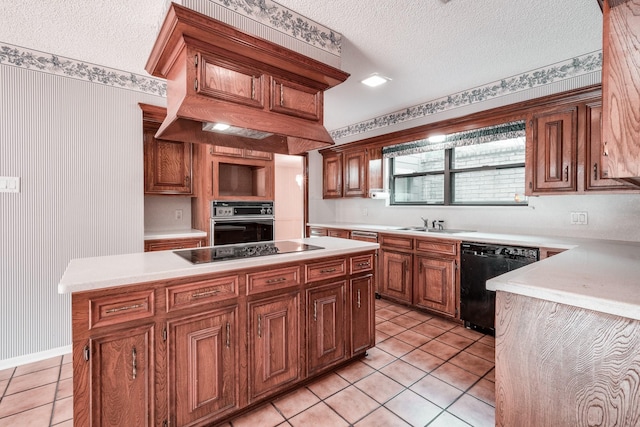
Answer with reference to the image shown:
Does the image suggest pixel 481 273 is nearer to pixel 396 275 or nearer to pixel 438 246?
pixel 438 246

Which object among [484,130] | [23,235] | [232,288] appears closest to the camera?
[232,288]

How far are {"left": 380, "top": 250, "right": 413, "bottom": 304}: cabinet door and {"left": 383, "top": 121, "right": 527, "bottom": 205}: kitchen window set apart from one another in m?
0.94

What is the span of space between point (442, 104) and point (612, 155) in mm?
2973

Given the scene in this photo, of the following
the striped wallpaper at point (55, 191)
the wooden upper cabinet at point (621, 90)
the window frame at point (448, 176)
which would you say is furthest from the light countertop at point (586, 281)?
the striped wallpaper at point (55, 191)

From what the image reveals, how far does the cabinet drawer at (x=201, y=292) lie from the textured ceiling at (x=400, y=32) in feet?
5.72

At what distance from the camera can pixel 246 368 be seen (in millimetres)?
1694

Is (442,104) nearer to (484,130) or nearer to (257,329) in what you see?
(484,130)

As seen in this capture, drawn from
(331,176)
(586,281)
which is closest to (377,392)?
(586,281)

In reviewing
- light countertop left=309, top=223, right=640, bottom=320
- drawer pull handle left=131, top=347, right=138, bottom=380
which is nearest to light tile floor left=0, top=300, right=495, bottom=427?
drawer pull handle left=131, top=347, right=138, bottom=380

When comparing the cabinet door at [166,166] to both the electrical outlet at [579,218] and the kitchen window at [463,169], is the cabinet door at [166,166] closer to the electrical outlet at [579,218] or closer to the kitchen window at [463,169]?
the kitchen window at [463,169]

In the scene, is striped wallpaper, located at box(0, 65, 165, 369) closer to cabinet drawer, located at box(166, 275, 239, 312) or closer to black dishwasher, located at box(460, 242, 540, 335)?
cabinet drawer, located at box(166, 275, 239, 312)

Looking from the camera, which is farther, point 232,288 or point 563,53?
point 563,53

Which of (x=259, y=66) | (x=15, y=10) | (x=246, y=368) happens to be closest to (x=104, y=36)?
(x=15, y=10)

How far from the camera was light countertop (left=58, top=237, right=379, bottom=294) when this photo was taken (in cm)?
127
